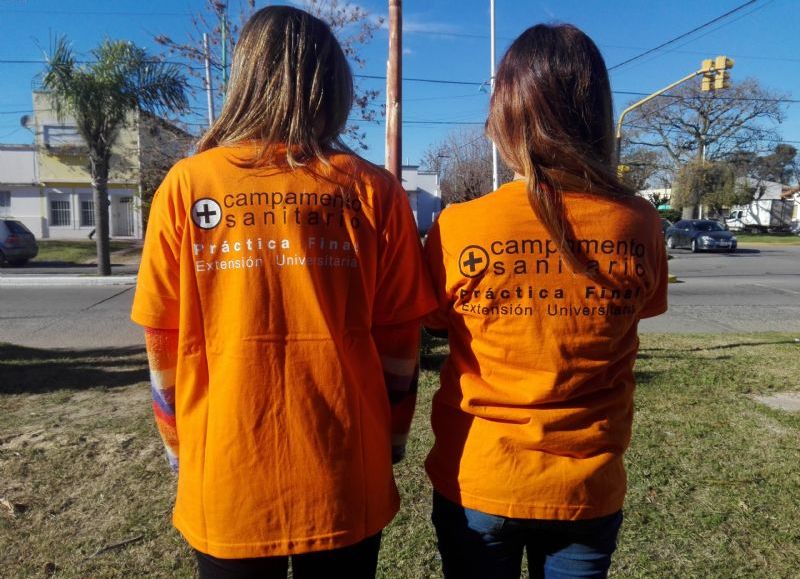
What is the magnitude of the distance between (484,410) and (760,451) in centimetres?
315

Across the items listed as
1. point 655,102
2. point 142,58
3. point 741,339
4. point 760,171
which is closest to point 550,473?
point 741,339

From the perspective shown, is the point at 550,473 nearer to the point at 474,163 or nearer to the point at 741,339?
the point at 741,339

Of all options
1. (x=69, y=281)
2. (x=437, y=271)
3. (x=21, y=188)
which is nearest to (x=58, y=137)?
(x=21, y=188)

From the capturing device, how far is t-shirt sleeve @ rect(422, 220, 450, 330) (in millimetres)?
1511

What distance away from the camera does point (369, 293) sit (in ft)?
4.63

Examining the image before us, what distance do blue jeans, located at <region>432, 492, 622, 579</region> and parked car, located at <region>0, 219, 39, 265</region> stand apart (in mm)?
21282

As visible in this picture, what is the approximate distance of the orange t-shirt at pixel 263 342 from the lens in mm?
1311

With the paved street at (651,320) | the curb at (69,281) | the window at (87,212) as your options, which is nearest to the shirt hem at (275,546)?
the paved street at (651,320)

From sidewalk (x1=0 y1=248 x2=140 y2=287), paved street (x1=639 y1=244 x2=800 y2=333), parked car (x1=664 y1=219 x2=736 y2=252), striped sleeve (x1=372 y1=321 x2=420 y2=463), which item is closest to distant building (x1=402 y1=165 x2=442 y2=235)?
parked car (x1=664 y1=219 x2=736 y2=252)

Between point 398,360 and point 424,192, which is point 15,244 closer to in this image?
point 398,360

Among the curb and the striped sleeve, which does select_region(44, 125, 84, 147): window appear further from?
the striped sleeve

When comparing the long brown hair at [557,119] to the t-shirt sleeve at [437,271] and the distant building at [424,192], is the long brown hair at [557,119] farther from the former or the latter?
the distant building at [424,192]

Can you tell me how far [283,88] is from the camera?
1.40 meters

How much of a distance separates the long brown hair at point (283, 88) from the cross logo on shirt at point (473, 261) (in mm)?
382
